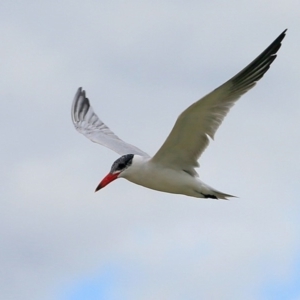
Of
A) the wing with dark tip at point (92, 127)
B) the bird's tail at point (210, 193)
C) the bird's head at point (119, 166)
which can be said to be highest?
the wing with dark tip at point (92, 127)

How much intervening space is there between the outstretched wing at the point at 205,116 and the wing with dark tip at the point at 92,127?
209 cm

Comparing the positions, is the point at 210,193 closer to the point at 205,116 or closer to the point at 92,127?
the point at 205,116

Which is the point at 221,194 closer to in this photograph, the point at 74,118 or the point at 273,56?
the point at 273,56

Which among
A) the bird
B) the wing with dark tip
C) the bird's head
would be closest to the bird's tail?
the bird

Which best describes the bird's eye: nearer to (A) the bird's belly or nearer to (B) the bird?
(B) the bird

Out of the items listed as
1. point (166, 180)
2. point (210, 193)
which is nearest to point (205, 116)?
point (166, 180)

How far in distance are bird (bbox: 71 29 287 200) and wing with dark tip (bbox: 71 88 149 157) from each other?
6.33 ft

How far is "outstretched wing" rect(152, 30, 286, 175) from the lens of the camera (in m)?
15.4

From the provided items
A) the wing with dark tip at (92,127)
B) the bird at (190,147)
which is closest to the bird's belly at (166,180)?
the bird at (190,147)

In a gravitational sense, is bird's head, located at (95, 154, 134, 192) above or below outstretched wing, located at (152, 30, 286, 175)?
below

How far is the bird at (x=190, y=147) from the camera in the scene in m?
15.4

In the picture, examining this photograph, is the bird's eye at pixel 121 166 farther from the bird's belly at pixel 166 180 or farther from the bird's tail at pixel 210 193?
the bird's tail at pixel 210 193

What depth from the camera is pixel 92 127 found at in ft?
68.0

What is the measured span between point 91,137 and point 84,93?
2338 millimetres
